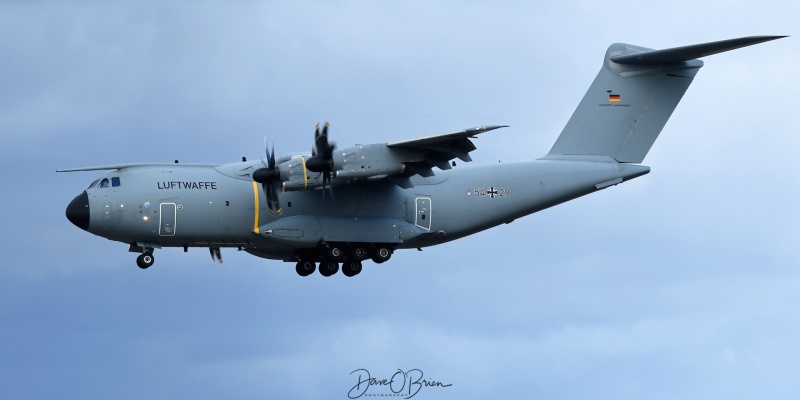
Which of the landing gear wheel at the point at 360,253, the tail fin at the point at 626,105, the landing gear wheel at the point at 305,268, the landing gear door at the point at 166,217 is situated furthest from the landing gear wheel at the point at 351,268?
the tail fin at the point at 626,105

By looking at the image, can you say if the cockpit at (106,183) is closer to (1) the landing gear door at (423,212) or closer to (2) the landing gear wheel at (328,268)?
(2) the landing gear wheel at (328,268)

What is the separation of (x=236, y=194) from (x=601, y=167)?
24.4 feet

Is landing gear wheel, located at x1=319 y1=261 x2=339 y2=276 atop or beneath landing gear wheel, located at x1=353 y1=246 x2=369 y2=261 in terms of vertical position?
beneath

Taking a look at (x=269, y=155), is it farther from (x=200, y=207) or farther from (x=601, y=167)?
(x=601, y=167)

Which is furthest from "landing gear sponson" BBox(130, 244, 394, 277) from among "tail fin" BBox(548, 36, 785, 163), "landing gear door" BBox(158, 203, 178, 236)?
"tail fin" BBox(548, 36, 785, 163)

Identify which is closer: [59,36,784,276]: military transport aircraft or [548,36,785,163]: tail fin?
[59,36,784,276]: military transport aircraft

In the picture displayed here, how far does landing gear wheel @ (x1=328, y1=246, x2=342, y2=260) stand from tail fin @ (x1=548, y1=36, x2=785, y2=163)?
194 inches

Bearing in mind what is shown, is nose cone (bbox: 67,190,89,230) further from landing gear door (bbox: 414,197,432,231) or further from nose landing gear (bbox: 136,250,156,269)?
landing gear door (bbox: 414,197,432,231)

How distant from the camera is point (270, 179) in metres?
25.6

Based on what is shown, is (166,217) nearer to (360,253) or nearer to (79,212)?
Answer: (79,212)

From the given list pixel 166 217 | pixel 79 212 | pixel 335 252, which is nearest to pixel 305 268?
pixel 335 252

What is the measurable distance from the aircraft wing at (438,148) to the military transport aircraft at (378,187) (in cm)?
2

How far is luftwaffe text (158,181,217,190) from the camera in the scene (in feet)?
84.7

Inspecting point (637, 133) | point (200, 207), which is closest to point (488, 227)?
point (637, 133)
